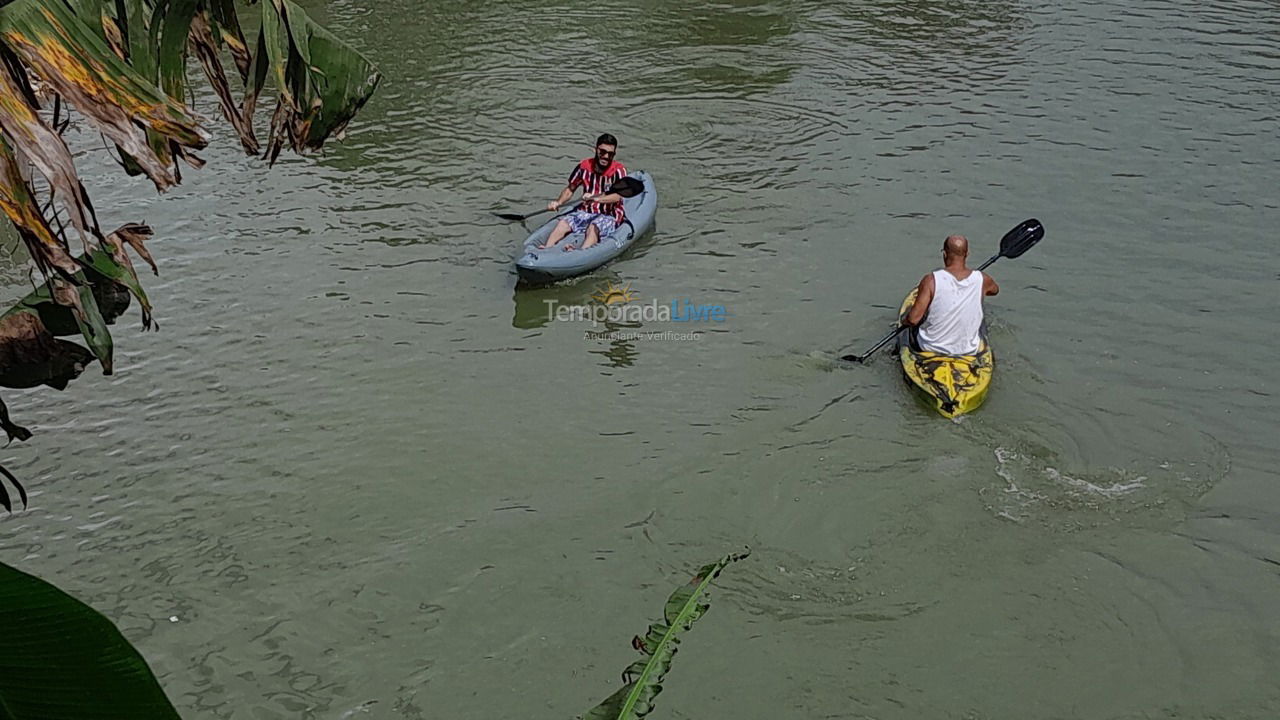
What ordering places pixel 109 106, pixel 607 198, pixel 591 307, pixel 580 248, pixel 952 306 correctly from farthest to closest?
pixel 607 198, pixel 580 248, pixel 591 307, pixel 952 306, pixel 109 106

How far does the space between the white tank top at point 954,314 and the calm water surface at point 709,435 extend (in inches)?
20.0

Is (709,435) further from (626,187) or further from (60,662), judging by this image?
(60,662)

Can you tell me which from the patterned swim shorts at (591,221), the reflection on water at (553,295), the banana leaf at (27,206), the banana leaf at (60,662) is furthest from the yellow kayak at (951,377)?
the banana leaf at (60,662)

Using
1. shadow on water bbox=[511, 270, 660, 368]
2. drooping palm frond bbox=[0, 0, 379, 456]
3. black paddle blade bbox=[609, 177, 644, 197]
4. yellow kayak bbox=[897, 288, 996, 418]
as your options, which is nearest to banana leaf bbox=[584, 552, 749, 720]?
drooping palm frond bbox=[0, 0, 379, 456]

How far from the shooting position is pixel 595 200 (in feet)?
32.8

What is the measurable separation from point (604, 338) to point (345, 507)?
9.11 ft

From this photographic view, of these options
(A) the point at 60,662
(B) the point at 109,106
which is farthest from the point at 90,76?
(A) the point at 60,662

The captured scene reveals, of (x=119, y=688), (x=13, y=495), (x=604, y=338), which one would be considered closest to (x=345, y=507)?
(x=13, y=495)

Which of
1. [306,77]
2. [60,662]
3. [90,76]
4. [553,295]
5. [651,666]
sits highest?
[90,76]

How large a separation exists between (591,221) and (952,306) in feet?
11.4

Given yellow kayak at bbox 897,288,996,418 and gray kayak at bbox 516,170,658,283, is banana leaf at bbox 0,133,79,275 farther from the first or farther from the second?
gray kayak at bbox 516,170,658,283

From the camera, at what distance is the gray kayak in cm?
938

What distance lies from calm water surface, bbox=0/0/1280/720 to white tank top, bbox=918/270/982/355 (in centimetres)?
51

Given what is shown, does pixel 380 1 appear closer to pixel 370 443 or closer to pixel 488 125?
pixel 488 125
